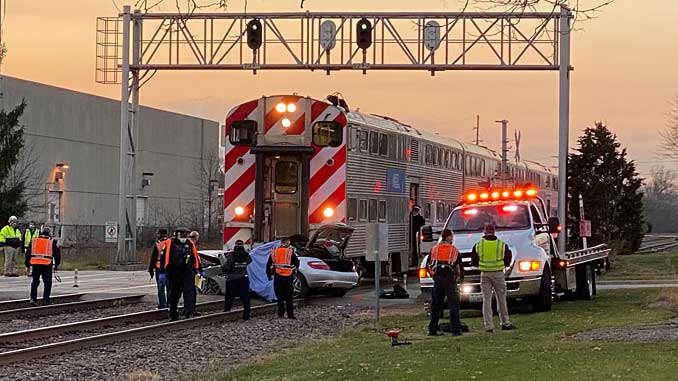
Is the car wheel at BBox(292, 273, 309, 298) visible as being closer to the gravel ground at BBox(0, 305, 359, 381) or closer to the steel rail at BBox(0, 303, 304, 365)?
the steel rail at BBox(0, 303, 304, 365)

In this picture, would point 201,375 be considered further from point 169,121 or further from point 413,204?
point 169,121

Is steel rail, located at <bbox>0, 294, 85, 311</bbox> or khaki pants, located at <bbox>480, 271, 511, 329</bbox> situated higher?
khaki pants, located at <bbox>480, 271, 511, 329</bbox>

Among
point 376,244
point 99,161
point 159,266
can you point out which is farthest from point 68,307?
point 99,161

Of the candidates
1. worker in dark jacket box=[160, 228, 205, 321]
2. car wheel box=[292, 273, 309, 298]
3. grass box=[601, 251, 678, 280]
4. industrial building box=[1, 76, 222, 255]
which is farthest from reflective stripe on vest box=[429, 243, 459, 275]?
industrial building box=[1, 76, 222, 255]

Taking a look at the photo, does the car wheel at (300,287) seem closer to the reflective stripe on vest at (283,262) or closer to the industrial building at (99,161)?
the reflective stripe on vest at (283,262)

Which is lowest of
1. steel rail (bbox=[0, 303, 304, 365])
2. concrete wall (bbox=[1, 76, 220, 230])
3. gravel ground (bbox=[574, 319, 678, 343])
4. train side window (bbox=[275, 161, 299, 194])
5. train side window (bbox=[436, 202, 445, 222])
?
steel rail (bbox=[0, 303, 304, 365])

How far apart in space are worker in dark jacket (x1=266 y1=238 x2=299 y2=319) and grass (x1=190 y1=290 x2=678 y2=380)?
264cm

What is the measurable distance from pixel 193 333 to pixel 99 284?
14.8m

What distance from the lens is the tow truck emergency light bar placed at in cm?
2319

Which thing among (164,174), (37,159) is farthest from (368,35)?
(164,174)

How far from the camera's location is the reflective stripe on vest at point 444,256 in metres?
18.2

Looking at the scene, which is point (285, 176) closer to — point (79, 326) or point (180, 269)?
point (180, 269)

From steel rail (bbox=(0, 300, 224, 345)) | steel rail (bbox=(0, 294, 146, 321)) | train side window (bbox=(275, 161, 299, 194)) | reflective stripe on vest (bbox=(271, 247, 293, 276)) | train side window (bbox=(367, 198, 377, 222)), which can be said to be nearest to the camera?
steel rail (bbox=(0, 300, 224, 345))

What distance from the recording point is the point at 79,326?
19750 millimetres
